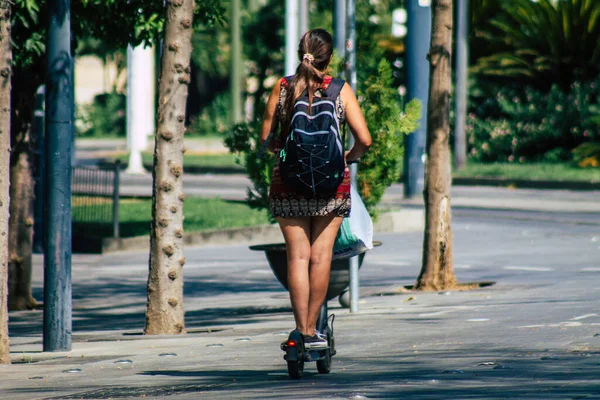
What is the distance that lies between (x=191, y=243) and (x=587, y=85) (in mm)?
15451

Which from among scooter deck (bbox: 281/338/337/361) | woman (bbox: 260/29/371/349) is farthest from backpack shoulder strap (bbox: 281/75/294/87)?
scooter deck (bbox: 281/338/337/361)

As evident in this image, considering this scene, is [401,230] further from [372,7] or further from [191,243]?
[372,7]

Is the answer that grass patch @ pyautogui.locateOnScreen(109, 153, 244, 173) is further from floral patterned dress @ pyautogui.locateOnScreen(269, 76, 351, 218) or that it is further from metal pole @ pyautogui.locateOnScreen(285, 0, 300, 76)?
floral patterned dress @ pyautogui.locateOnScreen(269, 76, 351, 218)

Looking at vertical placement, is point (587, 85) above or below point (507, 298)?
above

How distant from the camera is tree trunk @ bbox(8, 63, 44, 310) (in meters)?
13.0

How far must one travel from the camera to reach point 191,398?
629cm

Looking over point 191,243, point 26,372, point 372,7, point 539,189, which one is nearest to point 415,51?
point 539,189

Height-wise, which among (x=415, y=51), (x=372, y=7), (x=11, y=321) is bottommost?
(x=11, y=321)

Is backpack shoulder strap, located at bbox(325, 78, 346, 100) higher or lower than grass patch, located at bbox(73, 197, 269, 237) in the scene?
higher

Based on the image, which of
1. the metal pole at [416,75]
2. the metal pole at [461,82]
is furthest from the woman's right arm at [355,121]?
the metal pole at [461,82]

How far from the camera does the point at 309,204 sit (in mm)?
6711

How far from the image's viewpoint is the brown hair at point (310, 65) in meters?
6.70

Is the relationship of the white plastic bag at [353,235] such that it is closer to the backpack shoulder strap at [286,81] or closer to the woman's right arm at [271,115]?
the woman's right arm at [271,115]

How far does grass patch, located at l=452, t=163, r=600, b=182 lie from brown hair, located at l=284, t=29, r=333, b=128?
20.1 m
